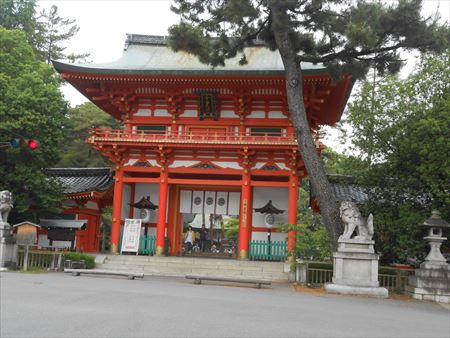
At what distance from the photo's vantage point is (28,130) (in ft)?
63.4

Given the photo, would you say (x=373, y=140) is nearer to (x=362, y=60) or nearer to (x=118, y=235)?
(x=362, y=60)

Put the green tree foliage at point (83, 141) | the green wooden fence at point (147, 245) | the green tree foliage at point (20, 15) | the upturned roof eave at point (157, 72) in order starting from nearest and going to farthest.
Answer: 1. the upturned roof eave at point (157, 72)
2. the green wooden fence at point (147, 245)
3. the green tree foliage at point (83, 141)
4. the green tree foliage at point (20, 15)

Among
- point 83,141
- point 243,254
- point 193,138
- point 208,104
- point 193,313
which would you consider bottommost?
point 193,313

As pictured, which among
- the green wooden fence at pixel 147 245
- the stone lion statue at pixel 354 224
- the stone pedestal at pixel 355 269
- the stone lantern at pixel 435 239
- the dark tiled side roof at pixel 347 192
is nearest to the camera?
the stone pedestal at pixel 355 269

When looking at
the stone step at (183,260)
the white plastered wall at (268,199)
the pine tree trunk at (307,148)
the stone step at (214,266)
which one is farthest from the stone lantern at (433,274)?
the white plastered wall at (268,199)

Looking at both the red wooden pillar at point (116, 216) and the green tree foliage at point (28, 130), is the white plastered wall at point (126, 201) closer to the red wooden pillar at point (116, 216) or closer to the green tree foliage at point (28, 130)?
the red wooden pillar at point (116, 216)

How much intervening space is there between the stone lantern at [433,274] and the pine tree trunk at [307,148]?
2477mm

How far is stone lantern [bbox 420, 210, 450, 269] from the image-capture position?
549 inches

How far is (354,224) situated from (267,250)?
6.12 m

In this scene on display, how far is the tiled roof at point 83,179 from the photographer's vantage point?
2186cm

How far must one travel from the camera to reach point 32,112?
19.3 meters

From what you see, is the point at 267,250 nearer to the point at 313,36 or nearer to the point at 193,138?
the point at 193,138

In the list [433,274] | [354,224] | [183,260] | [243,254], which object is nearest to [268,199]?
[243,254]

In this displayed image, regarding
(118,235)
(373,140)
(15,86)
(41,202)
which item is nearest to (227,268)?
(118,235)
